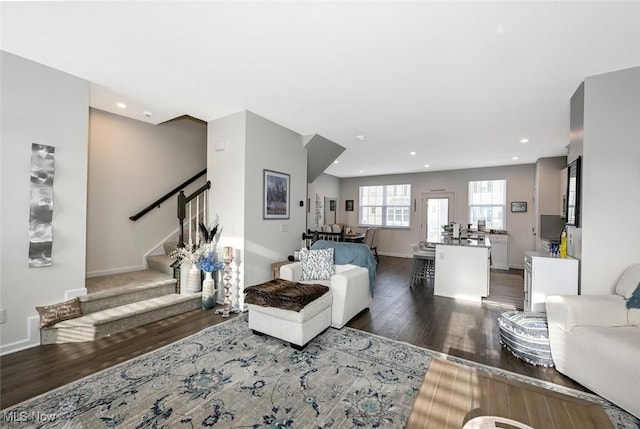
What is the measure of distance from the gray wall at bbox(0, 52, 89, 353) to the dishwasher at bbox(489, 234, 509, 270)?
8049 millimetres

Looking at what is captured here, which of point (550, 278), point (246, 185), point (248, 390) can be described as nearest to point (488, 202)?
point (550, 278)

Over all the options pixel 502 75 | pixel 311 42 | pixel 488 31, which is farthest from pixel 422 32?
pixel 502 75

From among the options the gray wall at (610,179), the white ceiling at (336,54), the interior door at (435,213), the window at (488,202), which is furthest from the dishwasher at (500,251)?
the gray wall at (610,179)

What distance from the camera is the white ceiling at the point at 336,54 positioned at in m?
1.82

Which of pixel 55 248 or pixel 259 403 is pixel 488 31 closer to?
pixel 259 403

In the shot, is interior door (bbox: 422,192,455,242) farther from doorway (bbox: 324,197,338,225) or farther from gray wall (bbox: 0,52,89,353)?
gray wall (bbox: 0,52,89,353)

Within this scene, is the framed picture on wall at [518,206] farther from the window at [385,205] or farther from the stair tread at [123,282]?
the stair tread at [123,282]

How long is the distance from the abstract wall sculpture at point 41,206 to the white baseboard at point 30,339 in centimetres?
51

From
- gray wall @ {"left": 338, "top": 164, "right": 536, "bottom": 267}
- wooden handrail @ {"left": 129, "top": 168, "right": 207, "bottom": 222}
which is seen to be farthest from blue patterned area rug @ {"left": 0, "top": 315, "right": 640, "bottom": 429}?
gray wall @ {"left": 338, "top": 164, "right": 536, "bottom": 267}

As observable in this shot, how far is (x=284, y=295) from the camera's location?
2582 millimetres

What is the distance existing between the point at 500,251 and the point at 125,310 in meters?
7.72

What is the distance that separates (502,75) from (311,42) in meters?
1.89

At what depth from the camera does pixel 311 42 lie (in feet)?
7.00

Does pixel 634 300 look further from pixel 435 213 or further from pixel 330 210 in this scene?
pixel 330 210
